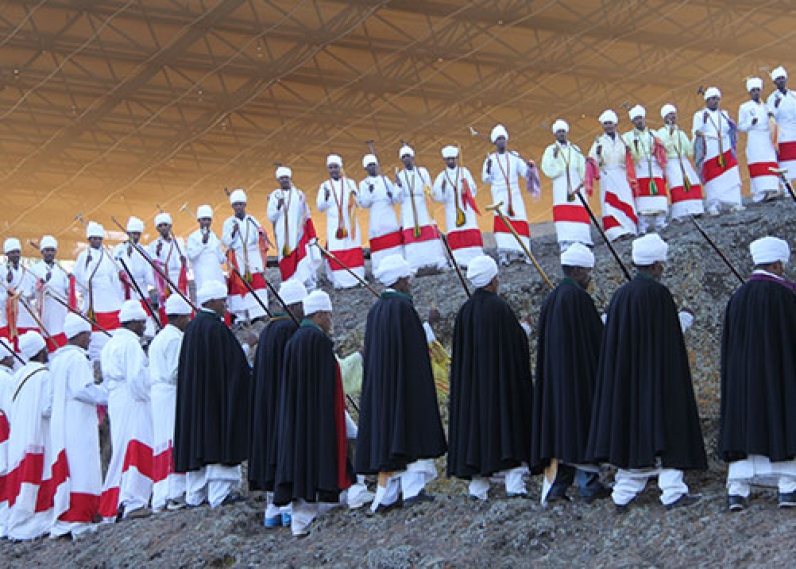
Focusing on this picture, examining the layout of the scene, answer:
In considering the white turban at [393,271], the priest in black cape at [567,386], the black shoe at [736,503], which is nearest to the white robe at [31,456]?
the white turban at [393,271]

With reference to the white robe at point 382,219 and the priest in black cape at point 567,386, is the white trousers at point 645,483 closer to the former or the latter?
the priest in black cape at point 567,386

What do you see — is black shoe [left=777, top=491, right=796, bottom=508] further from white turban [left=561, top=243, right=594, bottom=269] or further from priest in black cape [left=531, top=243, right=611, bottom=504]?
white turban [left=561, top=243, right=594, bottom=269]

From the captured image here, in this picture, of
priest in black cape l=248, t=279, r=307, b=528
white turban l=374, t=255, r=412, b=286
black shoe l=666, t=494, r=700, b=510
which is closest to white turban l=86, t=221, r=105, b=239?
priest in black cape l=248, t=279, r=307, b=528

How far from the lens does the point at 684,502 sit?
7219 millimetres

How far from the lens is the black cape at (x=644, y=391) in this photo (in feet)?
23.7

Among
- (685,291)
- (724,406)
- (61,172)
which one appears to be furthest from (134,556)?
(61,172)

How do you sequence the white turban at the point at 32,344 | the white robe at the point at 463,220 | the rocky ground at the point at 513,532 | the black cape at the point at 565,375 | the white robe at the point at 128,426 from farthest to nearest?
1. the white robe at the point at 463,220
2. the white turban at the point at 32,344
3. the white robe at the point at 128,426
4. the black cape at the point at 565,375
5. the rocky ground at the point at 513,532

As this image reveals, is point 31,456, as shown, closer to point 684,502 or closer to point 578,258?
point 578,258

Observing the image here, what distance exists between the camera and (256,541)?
28.2 ft

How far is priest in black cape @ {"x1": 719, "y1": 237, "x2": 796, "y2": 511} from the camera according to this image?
6.83 meters

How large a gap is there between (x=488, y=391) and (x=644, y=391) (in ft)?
3.88

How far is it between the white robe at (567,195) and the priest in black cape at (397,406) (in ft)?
18.6

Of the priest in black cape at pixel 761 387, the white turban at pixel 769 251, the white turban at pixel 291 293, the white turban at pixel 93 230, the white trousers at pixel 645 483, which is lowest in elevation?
the white trousers at pixel 645 483

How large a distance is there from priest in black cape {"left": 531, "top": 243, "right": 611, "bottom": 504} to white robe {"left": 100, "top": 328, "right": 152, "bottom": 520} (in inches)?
143
